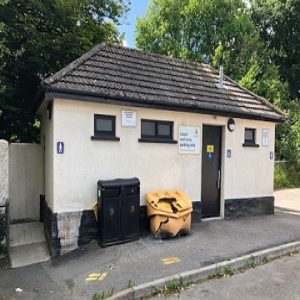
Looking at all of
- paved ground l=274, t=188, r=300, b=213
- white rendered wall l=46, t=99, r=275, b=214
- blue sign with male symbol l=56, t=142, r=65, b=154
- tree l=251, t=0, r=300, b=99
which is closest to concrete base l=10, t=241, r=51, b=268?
white rendered wall l=46, t=99, r=275, b=214

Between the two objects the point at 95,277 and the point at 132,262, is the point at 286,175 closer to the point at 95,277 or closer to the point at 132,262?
the point at 132,262

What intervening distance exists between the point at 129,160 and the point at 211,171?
2691 millimetres

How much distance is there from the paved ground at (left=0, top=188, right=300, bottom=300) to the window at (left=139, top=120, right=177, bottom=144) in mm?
2237

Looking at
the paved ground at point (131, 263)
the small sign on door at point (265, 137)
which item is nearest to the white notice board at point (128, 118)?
the paved ground at point (131, 263)

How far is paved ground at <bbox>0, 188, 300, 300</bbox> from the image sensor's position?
5.40 metres

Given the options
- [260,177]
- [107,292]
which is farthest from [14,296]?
[260,177]

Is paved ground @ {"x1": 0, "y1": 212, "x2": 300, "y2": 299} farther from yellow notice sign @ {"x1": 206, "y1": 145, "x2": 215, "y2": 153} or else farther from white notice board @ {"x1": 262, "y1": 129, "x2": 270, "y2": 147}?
white notice board @ {"x1": 262, "y1": 129, "x2": 270, "y2": 147}

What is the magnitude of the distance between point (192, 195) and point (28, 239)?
161 inches

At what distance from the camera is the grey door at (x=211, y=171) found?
920 cm

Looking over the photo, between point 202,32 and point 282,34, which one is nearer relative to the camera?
point 202,32

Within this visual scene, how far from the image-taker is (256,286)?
540cm

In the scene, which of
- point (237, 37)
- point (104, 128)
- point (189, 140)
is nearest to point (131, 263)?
point (104, 128)

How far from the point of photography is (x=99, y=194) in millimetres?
7055

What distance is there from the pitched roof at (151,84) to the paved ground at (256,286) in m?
4.13
